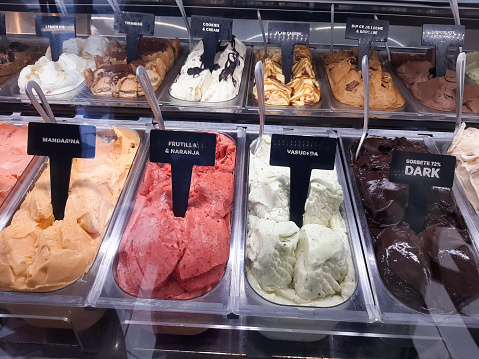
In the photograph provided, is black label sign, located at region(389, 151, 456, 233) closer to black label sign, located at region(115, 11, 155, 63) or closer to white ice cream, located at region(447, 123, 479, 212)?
white ice cream, located at region(447, 123, 479, 212)

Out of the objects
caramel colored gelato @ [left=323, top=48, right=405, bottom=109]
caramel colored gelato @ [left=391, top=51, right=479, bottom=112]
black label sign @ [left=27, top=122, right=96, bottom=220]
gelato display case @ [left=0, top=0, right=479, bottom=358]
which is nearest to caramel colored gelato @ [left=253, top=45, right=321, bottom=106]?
gelato display case @ [left=0, top=0, right=479, bottom=358]

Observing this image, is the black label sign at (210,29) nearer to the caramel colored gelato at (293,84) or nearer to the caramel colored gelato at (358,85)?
the caramel colored gelato at (293,84)

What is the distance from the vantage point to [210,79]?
7.77 ft

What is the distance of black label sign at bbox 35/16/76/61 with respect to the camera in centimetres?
246

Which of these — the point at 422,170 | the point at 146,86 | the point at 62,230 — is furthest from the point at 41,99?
the point at 422,170

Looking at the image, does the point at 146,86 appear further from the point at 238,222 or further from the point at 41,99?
the point at 238,222

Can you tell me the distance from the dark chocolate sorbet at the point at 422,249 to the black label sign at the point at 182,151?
74 cm

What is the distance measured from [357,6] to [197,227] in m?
1.72

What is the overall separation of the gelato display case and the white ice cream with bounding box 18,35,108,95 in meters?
0.01

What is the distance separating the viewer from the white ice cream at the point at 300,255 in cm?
142

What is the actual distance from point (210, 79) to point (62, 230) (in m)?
1.25

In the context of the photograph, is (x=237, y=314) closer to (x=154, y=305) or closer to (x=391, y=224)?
(x=154, y=305)

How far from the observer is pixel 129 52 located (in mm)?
2439

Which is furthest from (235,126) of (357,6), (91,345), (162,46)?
(91,345)
